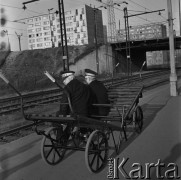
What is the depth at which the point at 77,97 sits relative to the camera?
19.5 feet

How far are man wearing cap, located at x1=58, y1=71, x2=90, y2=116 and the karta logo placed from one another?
3.62 ft

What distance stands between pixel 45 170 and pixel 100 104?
1.87m

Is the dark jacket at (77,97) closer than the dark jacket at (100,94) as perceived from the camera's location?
Yes

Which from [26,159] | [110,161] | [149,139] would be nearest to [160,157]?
[110,161]

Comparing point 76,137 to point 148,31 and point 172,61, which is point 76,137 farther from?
point 148,31

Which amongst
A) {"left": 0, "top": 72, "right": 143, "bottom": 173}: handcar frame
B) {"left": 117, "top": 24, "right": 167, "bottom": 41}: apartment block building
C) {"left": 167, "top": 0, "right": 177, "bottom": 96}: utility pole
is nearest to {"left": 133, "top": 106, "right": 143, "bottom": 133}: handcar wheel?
{"left": 0, "top": 72, "right": 143, "bottom": 173}: handcar frame

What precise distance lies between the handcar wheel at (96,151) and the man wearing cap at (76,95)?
56cm

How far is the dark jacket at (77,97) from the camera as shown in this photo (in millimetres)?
5879

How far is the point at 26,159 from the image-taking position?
639 cm

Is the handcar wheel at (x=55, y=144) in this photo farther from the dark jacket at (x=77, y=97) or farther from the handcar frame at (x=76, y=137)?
the dark jacket at (x=77, y=97)

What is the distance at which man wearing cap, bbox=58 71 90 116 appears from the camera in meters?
5.89

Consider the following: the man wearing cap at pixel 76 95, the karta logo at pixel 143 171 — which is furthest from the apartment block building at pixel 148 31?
the karta logo at pixel 143 171

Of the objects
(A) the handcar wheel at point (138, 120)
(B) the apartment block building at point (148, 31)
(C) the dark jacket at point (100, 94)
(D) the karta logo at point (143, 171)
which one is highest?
(B) the apartment block building at point (148, 31)

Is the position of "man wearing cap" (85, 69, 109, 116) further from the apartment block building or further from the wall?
the apartment block building
